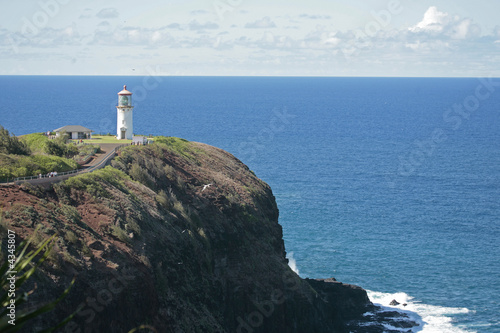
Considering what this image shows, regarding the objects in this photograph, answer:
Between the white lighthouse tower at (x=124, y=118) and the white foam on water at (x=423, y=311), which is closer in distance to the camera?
the white foam on water at (x=423, y=311)

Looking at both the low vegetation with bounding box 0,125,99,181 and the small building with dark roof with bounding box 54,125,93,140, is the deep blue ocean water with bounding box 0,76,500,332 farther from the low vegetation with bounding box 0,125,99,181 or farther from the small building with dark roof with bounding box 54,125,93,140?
the low vegetation with bounding box 0,125,99,181

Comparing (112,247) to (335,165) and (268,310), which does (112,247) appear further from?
(335,165)

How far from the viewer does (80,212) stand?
30.3 metres

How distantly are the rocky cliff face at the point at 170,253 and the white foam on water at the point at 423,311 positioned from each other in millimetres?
2521

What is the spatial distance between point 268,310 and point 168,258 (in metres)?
8.72

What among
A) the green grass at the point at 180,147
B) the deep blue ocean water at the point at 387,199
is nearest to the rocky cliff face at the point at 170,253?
the green grass at the point at 180,147

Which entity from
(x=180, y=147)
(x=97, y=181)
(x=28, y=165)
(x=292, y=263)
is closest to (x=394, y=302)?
(x=292, y=263)

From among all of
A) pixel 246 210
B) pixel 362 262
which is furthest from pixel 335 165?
pixel 246 210

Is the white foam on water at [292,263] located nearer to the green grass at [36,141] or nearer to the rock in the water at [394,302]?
the rock in the water at [394,302]

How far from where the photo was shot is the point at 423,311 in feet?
152

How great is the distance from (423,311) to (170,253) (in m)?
24.0

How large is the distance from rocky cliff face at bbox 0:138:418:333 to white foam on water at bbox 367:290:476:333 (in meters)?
2.52

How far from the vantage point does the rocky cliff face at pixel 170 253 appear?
25.3 m

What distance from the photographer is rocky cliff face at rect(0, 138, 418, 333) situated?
2533 centimetres
